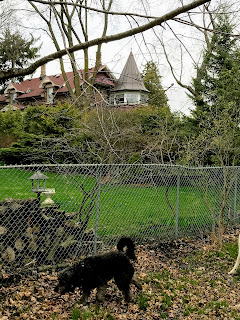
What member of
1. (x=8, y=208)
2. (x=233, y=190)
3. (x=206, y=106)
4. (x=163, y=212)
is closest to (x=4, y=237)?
(x=8, y=208)

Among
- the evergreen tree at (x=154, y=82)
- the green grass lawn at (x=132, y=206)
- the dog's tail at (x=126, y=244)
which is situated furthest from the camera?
the green grass lawn at (x=132, y=206)

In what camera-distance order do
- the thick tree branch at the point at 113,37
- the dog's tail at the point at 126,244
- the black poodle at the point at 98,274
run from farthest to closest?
1. the dog's tail at the point at 126,244
2. the black poodle at the point at 98,274
3. the thick tree branch at the point at 113,37

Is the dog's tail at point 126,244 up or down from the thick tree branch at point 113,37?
down

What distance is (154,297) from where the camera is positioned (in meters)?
4.35

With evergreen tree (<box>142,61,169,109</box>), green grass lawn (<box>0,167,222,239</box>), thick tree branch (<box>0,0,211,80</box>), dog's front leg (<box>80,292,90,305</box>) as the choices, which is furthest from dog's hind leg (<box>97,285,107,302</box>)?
thick tree branch (<box>0,0,211,80</box>)

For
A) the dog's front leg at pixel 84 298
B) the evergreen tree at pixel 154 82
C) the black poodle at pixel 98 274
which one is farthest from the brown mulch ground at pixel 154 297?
the evergreen tree at pixel 154 82

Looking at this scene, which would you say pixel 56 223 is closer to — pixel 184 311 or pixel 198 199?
pixel 184 311

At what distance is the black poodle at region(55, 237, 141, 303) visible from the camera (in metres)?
3.84

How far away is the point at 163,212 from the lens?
23.9 feet

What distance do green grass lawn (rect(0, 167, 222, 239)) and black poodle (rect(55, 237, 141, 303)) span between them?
138 cm

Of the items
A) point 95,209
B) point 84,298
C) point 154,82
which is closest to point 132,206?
point 95,209

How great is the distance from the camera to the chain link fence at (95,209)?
4906 mm

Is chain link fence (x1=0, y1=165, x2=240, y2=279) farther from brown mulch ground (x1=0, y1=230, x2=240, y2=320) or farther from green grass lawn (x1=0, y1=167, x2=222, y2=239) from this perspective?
brown mulch ground (x1=0, y1=230, x2=240, y2=320)

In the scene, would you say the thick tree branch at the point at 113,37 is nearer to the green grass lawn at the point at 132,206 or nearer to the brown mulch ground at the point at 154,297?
the green grass lawn at the point at 132,206
